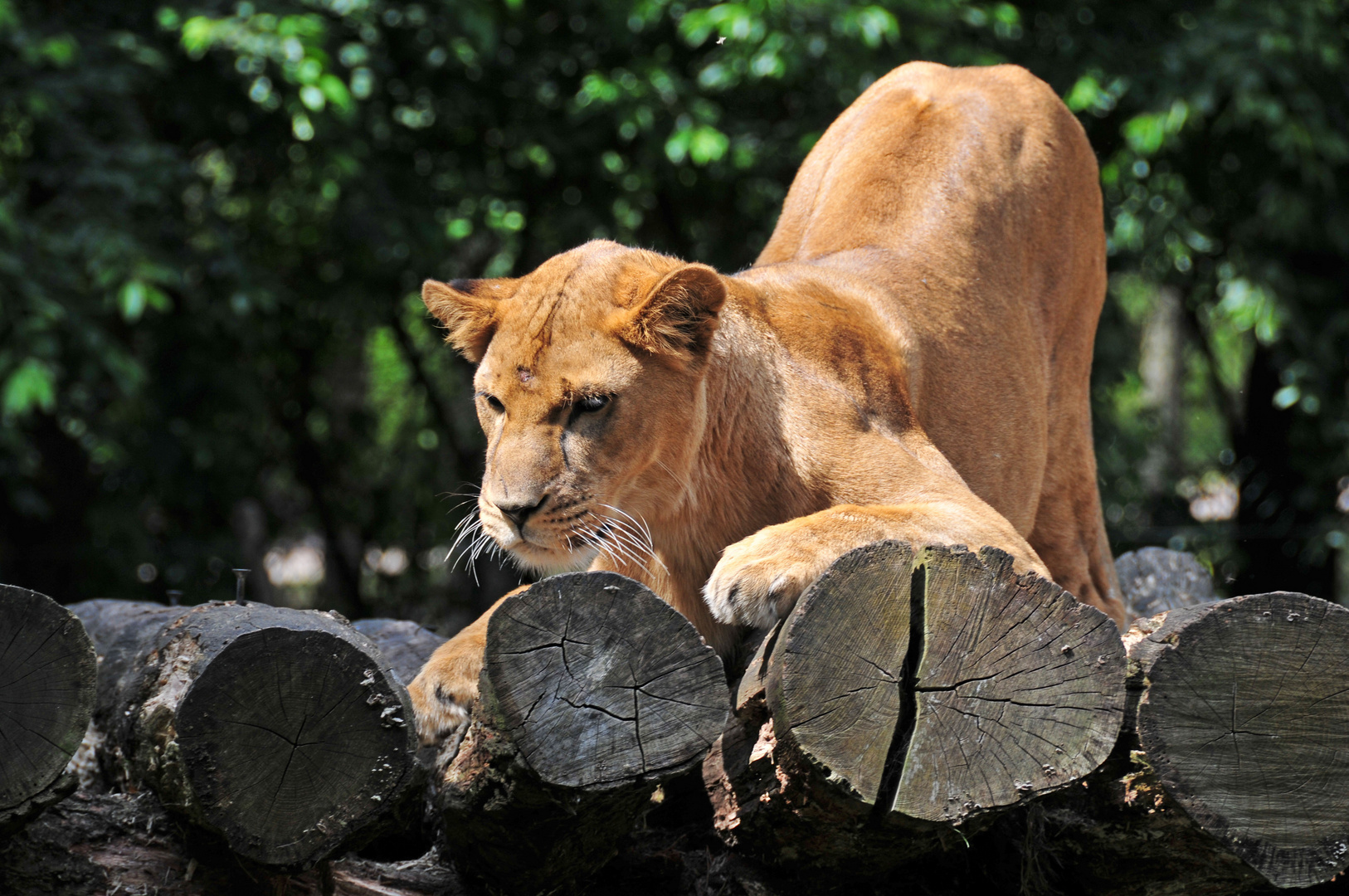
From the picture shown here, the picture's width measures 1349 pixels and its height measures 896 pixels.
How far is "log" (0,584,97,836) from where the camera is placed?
8.18 ft

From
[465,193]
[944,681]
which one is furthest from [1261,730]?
[465,193]

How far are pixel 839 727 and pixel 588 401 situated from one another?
1139mm

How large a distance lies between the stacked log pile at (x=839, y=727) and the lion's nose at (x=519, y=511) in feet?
1.78

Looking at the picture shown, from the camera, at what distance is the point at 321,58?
22.3 feet

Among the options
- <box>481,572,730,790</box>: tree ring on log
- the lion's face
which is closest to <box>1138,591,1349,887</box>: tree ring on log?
<box>481,572,730,790</box>: tree ring on log

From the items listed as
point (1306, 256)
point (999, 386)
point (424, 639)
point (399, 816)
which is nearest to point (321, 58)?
point (424, 639)

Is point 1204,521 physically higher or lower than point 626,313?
lower

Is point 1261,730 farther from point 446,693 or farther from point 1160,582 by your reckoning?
point 1160,582

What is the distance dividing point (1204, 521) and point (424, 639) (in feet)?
24.1

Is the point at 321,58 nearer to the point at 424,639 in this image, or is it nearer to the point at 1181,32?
the point at 424,639

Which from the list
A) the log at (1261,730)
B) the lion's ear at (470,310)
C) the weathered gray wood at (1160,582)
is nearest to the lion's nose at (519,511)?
the lion's ear at (470,310)

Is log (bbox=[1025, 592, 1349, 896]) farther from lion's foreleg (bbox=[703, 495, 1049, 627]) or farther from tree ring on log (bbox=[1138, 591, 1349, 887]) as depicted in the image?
lion's foreleg (bbox=[703, 495, 1049, 627])

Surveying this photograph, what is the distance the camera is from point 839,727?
2402 millimetres

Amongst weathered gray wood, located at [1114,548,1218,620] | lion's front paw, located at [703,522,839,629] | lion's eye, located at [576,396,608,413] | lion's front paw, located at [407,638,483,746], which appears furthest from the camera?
weathered gray wood, located at [1114,548,1218,620]
